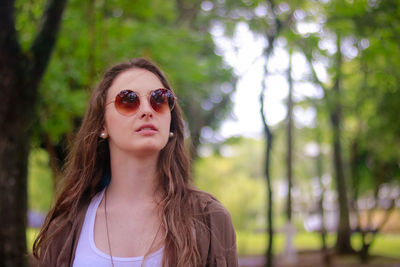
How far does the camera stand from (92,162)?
7.54ft

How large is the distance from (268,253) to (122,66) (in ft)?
16.5

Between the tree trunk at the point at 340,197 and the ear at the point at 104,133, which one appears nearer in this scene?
the ear at the point at 104,133

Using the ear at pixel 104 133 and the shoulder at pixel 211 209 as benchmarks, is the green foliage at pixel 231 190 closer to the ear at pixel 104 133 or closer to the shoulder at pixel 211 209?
the ear at pixel 104 133

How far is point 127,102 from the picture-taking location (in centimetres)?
210

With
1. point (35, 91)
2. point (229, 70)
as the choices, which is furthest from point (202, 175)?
point (35, 91)

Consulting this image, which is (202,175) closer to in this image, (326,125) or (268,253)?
(326,125)

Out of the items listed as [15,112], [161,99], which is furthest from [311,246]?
[161,99]

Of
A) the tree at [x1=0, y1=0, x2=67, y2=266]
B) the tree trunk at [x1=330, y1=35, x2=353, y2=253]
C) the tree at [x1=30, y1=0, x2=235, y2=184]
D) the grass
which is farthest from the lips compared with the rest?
the grass

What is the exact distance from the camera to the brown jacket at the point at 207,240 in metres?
1.95

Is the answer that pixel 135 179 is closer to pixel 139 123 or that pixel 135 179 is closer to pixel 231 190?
pixel 139 123

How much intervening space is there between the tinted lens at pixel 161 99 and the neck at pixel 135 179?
0.24 meters

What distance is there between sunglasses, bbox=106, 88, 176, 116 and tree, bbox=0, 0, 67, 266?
320 centimetres

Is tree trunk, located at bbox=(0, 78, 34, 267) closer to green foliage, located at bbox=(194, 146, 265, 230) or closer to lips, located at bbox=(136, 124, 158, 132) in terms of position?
lips, located at bbox=(136, 124, 158, 132)

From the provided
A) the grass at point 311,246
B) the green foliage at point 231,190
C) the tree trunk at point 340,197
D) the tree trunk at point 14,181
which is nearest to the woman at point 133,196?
the tree trunk at point 14,181
